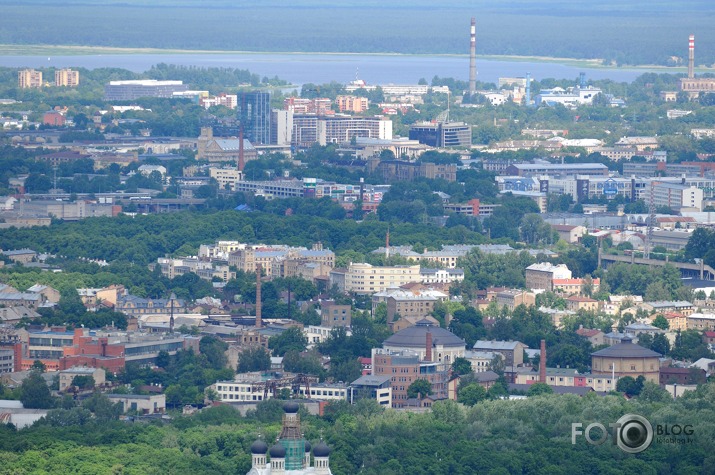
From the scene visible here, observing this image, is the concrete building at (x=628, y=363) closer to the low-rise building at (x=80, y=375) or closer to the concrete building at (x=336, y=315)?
the concrete building at (x=336, y=315)

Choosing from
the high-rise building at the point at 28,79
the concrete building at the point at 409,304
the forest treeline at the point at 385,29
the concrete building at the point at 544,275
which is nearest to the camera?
the concrete building at the point at 409,304

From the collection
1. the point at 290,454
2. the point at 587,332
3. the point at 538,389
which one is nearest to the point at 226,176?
the point at 587,332

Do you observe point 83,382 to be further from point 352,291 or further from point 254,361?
point 352,291

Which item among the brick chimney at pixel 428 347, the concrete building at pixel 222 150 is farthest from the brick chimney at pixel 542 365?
the concrete building at pixel 222 150

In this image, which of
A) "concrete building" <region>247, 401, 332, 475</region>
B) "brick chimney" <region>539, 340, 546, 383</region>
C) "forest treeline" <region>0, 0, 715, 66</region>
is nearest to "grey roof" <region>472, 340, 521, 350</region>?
"brick chimney" <region>539, 340, 546, 383</region>

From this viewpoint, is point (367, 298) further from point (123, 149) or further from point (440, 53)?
point (440, 53)
